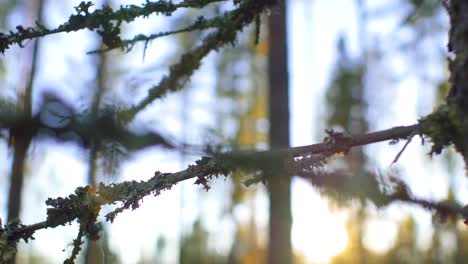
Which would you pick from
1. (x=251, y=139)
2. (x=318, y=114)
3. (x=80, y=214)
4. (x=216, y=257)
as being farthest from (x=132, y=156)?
(x=318, y=114)

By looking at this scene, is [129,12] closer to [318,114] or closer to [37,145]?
[37,145]

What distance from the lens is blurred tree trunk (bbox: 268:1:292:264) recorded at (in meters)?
5.40

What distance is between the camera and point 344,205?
7.49 feet

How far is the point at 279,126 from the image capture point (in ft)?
19.4

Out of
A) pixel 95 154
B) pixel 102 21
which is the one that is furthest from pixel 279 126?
pixel 95 154

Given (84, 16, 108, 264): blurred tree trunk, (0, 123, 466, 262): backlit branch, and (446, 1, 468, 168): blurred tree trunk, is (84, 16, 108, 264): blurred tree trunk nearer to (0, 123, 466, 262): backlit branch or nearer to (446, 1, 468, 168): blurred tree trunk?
(0, 123, 466, 262): backlit branch

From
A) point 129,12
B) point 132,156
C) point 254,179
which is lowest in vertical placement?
point 132,156

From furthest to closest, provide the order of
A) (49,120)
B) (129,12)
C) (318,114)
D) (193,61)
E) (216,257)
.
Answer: (318,114) → (216,257) → (193,61) → (129,12) → (49,120)

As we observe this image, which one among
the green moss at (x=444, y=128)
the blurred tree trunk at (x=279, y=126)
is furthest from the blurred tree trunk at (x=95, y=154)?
the blurred tree trunk at (x=279, y=126)

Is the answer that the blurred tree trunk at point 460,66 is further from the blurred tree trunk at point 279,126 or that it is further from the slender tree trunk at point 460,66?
the blurred tree trunk at point 279,126

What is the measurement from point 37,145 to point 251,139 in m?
16.6

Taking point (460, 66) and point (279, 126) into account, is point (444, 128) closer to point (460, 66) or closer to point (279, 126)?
point (460, 66)

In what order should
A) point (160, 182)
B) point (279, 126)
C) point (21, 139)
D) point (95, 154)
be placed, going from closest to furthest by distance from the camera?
point (21, 139), point (95, 154), point (160, 182), point (279, 126)

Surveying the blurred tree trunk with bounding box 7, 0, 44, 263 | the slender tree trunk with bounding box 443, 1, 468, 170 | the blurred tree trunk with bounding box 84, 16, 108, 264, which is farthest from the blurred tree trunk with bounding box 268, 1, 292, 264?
the slender tree trunk with bounding box 443, 1, 468, 170
